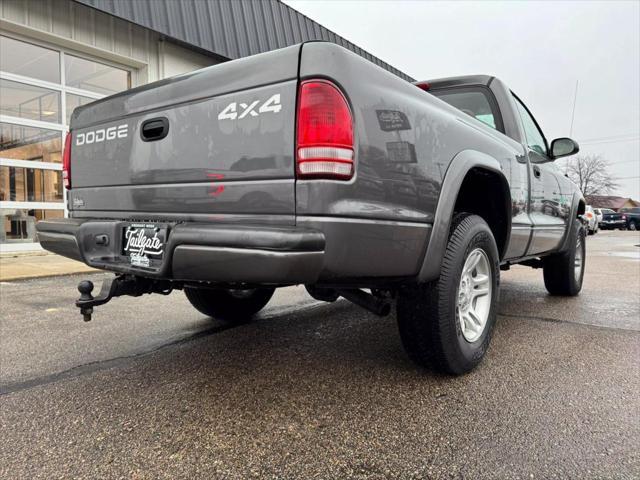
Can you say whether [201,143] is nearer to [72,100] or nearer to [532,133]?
[532,133]

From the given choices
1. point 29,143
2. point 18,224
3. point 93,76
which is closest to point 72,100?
point 93,76

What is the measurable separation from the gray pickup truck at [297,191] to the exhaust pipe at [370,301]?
0.4 inches

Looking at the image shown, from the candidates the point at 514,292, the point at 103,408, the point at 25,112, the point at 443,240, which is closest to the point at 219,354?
the point at 103,408

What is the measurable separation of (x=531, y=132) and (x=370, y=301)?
2.65m

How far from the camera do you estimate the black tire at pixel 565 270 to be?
15.3ft

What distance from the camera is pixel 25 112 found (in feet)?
25.8

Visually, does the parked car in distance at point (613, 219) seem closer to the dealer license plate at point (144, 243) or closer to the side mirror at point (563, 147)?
the side mirror at point (563, 147)

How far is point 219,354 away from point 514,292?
3650 mm

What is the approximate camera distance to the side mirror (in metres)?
4.05

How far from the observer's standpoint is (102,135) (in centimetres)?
250

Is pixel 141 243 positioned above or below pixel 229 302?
above

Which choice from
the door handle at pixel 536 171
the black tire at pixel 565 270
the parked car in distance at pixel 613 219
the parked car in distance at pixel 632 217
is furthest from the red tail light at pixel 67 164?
the parked car in distance at pixel 632 217

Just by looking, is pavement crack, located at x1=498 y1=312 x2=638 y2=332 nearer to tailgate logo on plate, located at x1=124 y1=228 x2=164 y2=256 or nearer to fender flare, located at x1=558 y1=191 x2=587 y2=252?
fender flare, located at x1=558 y1=191 x2=587 y2=252

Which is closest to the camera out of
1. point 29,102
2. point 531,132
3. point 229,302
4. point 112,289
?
point 112,289
